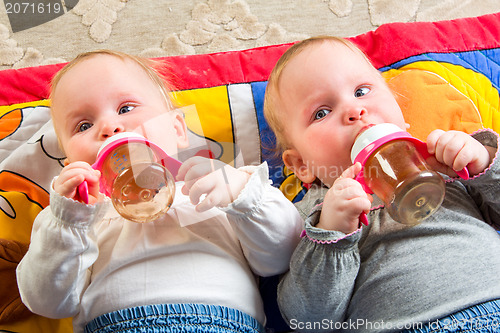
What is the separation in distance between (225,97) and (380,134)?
52cm

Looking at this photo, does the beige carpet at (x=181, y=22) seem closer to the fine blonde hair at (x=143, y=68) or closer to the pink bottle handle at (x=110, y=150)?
the fine blonde hair at (x=143, y=68)

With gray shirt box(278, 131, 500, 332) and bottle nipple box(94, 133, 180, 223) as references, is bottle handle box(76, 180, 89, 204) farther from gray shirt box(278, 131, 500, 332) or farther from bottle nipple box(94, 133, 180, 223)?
gray shirt box(278, 131, 500, 332)

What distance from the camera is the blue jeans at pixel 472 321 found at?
0.77 meters

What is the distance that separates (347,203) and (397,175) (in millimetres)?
97

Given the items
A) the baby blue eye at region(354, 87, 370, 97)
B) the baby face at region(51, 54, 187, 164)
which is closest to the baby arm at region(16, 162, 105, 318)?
the baby face at region(51, 54, 187, 164)

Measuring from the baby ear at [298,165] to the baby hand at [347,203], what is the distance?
7.6 inches

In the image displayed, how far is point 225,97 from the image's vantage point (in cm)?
120

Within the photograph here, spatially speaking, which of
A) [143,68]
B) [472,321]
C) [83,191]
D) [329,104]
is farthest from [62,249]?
[472,321]

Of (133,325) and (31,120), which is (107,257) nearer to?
(133,325)

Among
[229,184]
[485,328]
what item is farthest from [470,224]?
[229,184]

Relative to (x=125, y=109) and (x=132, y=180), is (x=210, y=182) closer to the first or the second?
(x=132, y=180)

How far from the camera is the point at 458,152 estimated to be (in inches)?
32.0

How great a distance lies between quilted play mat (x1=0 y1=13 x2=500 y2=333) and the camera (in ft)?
3.61

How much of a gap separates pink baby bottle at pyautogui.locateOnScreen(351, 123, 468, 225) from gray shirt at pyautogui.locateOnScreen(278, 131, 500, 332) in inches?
3.2
